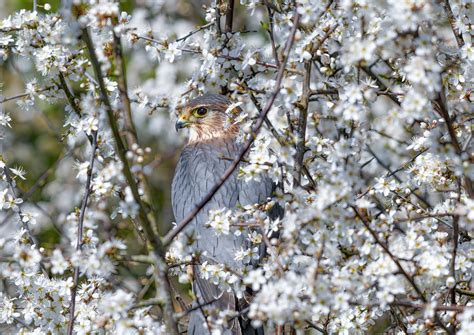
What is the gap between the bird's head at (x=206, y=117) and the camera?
5727 mm

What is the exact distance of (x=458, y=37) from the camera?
3.91 m

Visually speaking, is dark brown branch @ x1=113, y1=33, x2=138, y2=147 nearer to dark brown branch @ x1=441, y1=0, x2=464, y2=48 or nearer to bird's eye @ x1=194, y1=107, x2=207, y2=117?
dark brown branch @ x1=441, y1=0, x2=464, y2=48

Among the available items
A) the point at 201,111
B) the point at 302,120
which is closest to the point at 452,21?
the point at 302,120

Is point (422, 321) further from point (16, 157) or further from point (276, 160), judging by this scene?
point (16, 157)

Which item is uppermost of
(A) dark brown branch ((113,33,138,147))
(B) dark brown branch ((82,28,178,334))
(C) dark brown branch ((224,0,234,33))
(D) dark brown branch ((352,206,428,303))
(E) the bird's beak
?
(E) the bird's beak

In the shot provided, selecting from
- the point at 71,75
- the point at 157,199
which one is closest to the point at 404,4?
the point at 71,75

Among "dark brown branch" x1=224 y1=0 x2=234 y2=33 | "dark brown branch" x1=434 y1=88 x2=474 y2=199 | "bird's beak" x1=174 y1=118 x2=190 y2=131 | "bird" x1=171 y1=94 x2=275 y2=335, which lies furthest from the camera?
"bird's beak" x1=174 y1=118 x2=190 y2=131

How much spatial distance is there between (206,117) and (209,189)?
45.8 inches

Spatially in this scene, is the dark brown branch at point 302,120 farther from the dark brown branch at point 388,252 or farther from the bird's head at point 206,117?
the bird's head at point 206,117

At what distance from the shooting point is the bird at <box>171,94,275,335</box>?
4.24 metres

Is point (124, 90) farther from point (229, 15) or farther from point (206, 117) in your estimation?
point (206, 117)

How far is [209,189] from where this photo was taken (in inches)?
190

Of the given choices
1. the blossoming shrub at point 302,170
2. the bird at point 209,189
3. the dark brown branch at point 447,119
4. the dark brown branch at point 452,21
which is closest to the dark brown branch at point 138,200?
the blossoming shrub at point 302,170

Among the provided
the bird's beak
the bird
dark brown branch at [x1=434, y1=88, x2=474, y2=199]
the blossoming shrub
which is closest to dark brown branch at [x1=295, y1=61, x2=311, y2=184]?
the blossoming shrub
